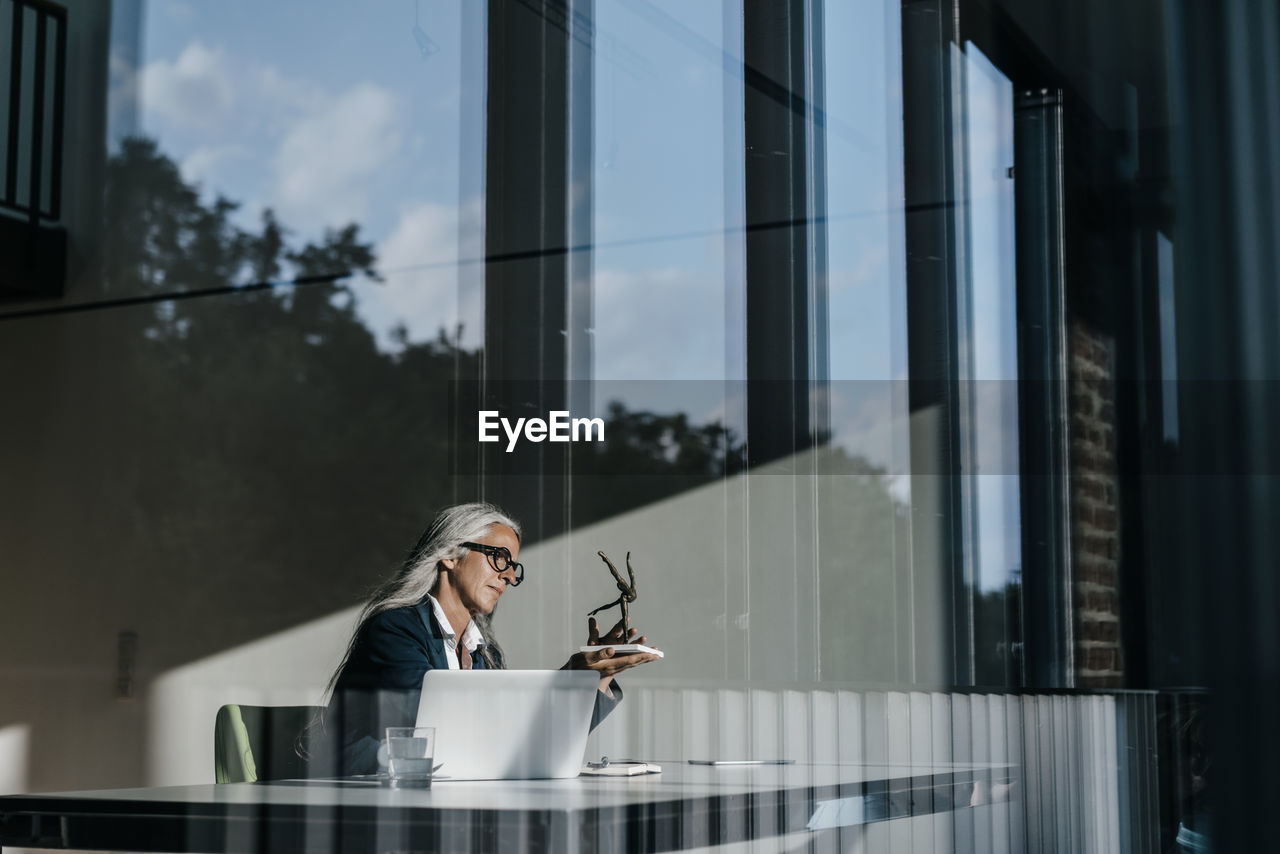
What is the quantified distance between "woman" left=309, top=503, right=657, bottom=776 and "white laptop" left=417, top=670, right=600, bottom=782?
0.12 ft

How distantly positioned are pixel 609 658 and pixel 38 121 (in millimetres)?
3365

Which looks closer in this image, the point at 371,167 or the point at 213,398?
the point at 371,167

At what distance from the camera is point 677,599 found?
66.3 inches

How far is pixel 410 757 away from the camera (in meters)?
1.78

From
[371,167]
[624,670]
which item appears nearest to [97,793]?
[624,670]

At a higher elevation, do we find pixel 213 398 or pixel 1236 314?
pixel 213 398

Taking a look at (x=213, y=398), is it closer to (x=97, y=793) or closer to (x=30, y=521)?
(x=30, y=521)

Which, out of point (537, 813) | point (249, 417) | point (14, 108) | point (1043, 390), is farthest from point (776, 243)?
point (14, 108)

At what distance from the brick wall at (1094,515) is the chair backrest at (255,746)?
138 cm

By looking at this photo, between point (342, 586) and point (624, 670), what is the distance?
2484 mm

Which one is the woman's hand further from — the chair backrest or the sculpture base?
the chair backrest

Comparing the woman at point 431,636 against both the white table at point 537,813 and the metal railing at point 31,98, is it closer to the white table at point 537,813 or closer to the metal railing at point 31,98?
the white table at point 537,813

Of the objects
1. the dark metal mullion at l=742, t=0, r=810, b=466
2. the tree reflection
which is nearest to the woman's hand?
the dark metal mullion at l=742, t=0, r=810, b=466

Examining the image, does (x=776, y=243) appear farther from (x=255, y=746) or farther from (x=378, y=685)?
(x=255, y=746)
